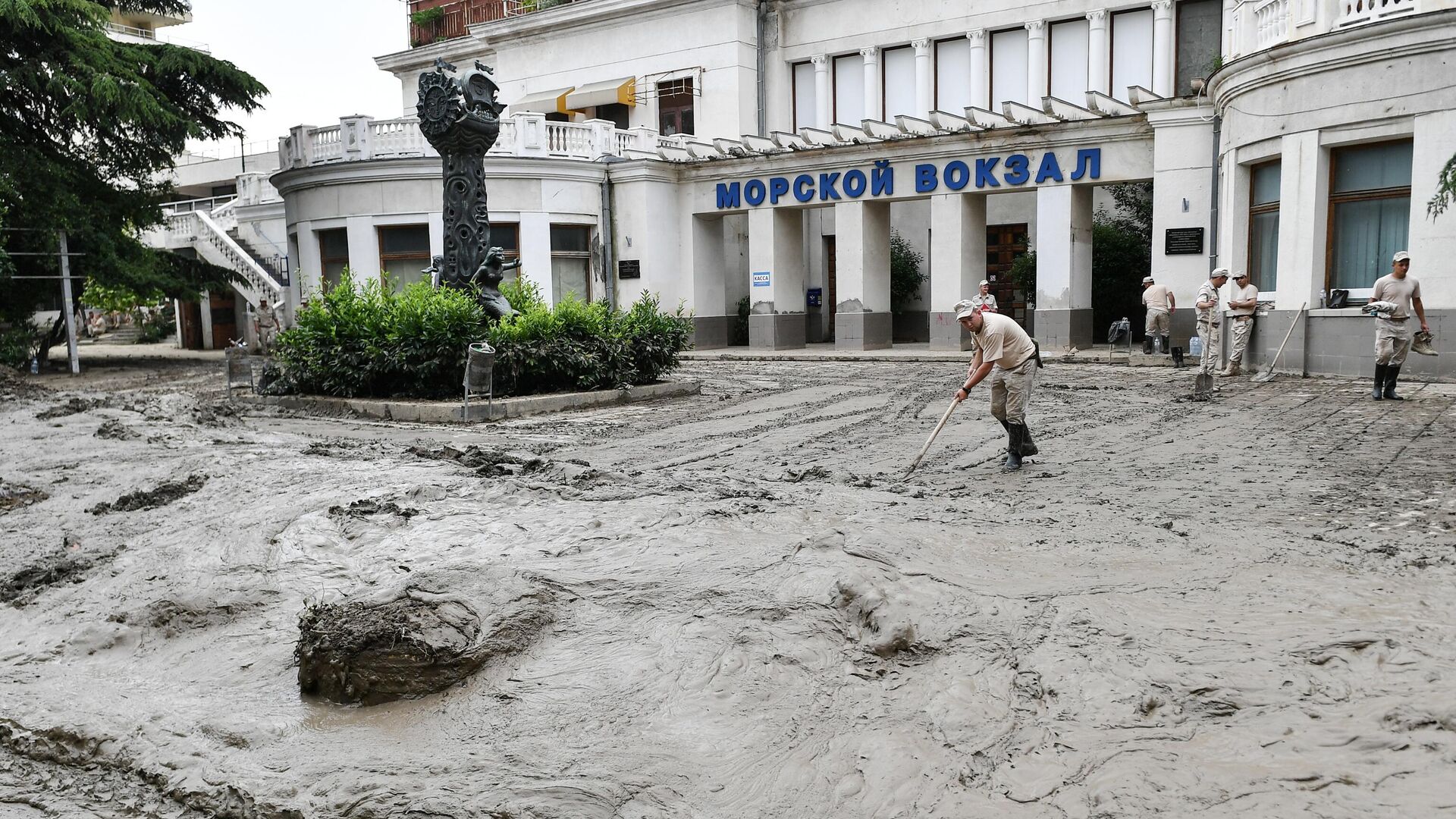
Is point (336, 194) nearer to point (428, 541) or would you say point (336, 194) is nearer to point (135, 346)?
point (135, 346)

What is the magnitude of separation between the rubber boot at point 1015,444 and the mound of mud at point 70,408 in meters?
12.6

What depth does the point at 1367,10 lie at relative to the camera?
54.6 feet

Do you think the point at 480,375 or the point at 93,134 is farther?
the point at 93,134

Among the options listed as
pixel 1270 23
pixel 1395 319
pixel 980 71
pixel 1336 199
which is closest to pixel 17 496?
pixel 1395 319

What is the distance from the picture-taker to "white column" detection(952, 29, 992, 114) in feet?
96.1

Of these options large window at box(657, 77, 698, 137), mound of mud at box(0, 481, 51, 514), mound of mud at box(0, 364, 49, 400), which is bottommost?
mound of mud at box(0, 481, 51, 514)

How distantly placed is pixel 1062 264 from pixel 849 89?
371 inches

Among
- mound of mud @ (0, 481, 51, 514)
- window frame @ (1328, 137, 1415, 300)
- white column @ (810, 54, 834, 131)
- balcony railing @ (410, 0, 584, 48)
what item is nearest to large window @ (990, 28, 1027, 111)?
white column @ (810, 54, 834, 131)

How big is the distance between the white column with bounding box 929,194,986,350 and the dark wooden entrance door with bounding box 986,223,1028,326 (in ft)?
15.8

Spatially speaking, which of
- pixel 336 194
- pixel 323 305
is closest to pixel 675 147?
pixel 336 194

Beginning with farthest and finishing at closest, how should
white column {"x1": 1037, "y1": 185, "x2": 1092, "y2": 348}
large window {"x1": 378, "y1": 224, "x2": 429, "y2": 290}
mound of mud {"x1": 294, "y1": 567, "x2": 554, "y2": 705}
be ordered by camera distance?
large window {"x1": 378, "y1": 224, "x2": 429, "y2": 290} < white column {"x1": 1037, "y1": 185, "x2": 1092, "y2": 348} < mound of mud {"x1": 294, "y1": 567, "x2": 554, "y2": 705}

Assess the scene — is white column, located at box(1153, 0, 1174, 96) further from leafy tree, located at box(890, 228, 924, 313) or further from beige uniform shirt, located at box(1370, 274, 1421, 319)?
beige uniform shirt, located at box(1370, 274, 1421, 319)

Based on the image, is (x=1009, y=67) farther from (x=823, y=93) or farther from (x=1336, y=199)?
(x=1336, y=199)

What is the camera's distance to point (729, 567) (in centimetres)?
677
